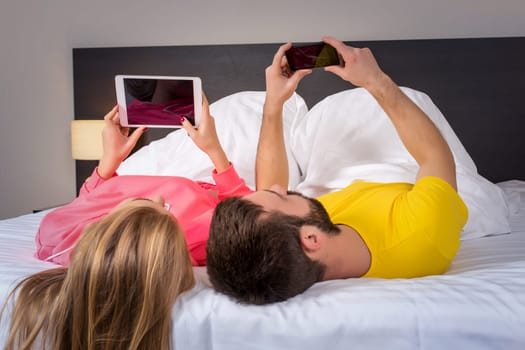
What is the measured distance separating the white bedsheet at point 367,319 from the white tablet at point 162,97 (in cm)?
63

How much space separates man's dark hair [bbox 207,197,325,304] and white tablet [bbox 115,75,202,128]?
0.56 meters

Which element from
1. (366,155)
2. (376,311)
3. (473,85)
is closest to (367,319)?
(376,311)

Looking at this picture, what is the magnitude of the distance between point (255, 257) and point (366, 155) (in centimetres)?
100

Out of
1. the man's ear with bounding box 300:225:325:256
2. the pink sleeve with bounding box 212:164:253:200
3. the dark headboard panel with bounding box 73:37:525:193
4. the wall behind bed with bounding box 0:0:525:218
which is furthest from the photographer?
the wall behind bed with bounding box 0:0:525:218

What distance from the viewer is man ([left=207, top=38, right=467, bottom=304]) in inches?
31.8

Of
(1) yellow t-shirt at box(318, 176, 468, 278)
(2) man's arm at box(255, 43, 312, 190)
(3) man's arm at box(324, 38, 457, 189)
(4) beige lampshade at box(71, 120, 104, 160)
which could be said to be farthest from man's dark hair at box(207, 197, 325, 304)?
(4) beige lampshade at box(71, 120, 104, 160)

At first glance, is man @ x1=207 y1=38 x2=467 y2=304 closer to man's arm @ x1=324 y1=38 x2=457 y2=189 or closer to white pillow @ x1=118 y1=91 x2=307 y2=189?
man's arm @ x1=324 y1=38 x2=457 y2=189

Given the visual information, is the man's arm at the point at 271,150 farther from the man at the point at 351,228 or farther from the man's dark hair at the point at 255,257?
the man's dark hair at the point at 255,257

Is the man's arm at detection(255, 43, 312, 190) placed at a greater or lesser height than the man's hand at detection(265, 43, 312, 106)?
lesser

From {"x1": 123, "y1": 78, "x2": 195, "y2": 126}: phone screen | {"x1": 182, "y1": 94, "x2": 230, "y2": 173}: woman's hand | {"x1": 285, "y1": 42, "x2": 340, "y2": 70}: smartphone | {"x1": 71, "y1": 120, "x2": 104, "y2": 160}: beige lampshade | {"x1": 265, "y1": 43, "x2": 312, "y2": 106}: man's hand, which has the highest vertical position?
{"x1": 285, "y1": 42, "x2": 340, "y2": 70}: smartphone

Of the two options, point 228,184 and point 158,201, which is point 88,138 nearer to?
point 228,184

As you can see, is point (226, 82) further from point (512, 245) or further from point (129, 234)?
point (129, 234)

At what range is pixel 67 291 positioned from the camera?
30.5 inches

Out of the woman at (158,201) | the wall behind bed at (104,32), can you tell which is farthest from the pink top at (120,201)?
the wall behind bed at (104,32)
